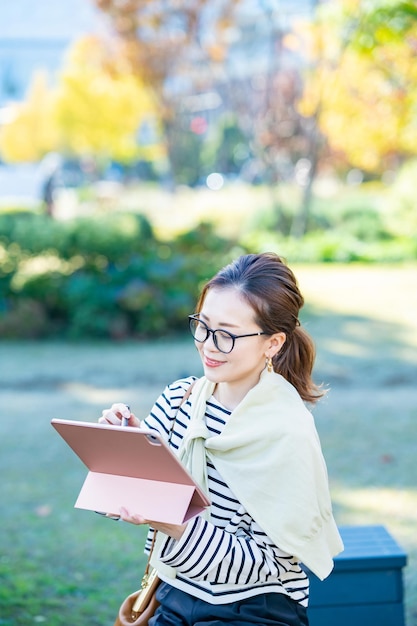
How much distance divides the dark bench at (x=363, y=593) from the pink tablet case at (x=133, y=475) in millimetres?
1110

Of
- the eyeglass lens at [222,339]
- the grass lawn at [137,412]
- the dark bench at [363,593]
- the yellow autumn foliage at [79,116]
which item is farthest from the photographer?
the yellow autumn foliage at [79,116]

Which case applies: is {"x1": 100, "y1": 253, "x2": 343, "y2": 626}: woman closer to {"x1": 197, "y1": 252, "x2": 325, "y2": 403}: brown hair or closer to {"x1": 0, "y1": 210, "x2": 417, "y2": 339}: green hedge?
{"x1": 197, "y1": 252, "x2": 325, "y2": 403}: brown hair

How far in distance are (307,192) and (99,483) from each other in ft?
49.8

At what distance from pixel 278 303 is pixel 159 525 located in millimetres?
561

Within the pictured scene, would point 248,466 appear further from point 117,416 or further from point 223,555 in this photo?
point 117,416

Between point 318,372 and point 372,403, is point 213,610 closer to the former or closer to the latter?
point 372,403

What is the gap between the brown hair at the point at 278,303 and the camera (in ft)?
6.94

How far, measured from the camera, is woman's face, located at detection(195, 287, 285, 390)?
209 centimetres

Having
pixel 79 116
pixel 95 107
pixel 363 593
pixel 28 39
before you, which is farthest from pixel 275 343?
pixel 28 39

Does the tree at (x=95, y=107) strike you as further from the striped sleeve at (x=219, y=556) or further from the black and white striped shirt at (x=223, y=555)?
the striped sleeve at (x=219, y=556)

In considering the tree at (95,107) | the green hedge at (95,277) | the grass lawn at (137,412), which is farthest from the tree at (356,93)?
the tree at (95,107)

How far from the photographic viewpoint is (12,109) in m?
44.5

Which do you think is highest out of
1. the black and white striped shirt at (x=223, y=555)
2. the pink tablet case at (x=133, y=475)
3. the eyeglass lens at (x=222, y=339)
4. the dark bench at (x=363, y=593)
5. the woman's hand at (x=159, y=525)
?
the eyeglass lens at (x=222, y=339)

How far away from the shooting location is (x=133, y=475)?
2.02 meters
